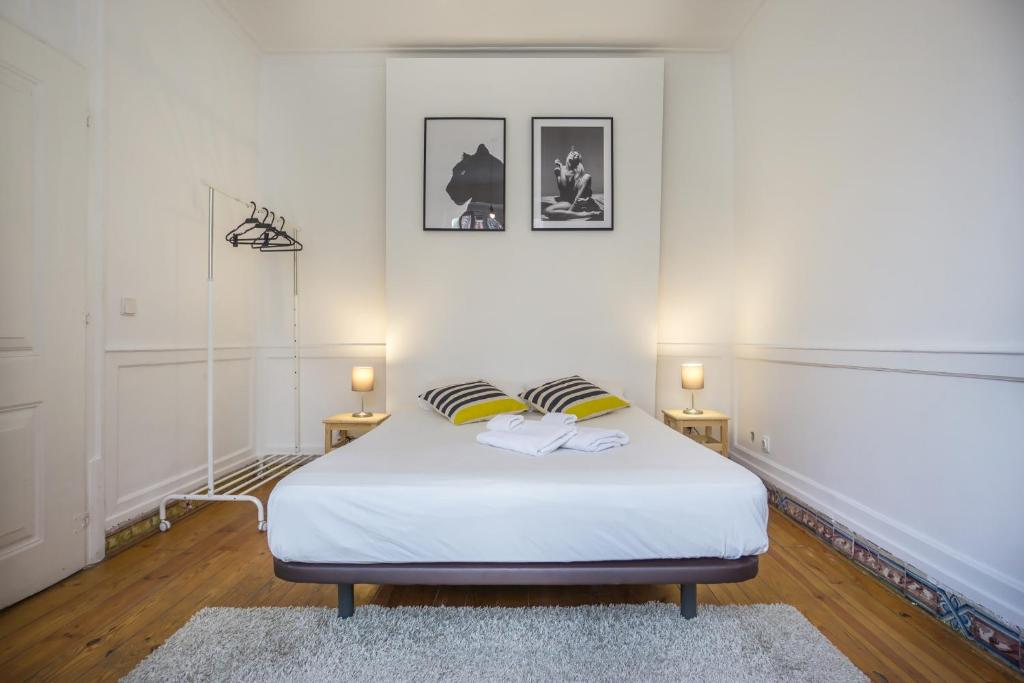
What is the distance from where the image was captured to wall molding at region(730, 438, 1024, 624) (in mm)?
1538

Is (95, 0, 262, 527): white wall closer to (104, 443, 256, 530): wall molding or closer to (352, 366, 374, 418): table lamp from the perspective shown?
(104, 443, 256, 530): wall molding

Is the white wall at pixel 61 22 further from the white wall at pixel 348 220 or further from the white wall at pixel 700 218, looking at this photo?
the white wall at pixel 700 218

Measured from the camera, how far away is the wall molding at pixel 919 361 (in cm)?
156

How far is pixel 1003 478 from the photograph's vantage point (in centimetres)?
157

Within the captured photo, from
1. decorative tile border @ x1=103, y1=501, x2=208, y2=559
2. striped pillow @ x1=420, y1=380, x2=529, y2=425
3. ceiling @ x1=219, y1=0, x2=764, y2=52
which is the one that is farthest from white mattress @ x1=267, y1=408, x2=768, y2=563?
ceiling @ x1=219, y1=0, x2=764, y2=52

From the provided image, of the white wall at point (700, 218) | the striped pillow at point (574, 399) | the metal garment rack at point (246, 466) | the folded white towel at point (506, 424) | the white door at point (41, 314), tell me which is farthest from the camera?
the white wall at point (700, 218)

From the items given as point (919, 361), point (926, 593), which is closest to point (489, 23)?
point (919, 361)

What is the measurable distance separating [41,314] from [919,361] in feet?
11.8

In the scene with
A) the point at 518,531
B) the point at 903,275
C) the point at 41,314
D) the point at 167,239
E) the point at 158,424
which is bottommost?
the point at 518,531

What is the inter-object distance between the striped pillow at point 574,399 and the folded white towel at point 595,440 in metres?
0.69

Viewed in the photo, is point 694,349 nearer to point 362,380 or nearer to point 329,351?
point 362,380

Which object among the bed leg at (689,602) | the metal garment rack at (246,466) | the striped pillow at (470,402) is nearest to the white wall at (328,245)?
the metal garment rack at (246,466)

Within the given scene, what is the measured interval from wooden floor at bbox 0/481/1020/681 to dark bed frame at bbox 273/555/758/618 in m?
0.33

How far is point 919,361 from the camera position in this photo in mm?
1886
